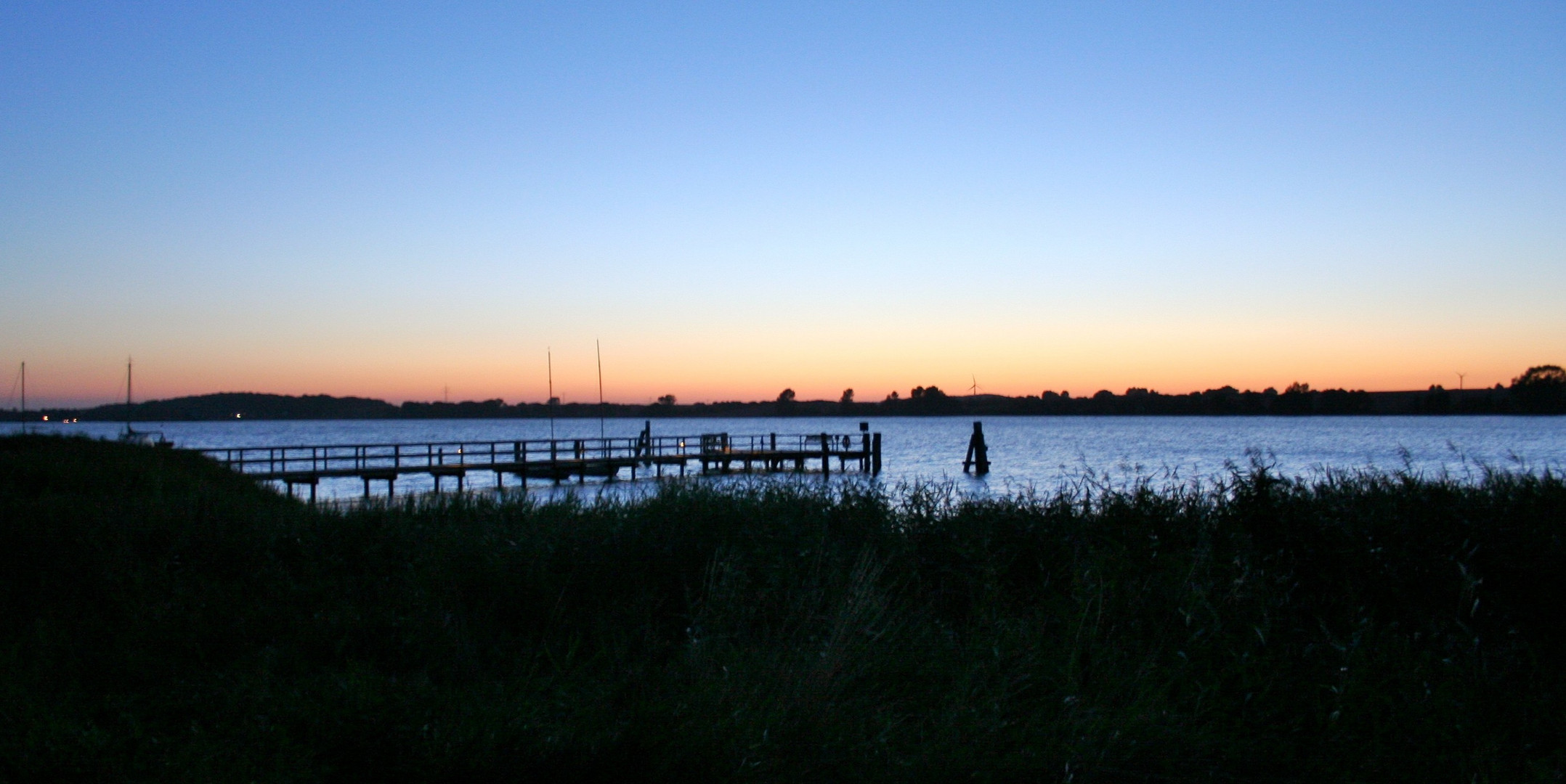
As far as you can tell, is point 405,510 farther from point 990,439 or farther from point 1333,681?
point 990,439

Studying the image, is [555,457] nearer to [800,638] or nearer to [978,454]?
[978,454]

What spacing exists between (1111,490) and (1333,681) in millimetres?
5639

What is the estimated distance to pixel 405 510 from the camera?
13172mm

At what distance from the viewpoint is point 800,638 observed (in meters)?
8.09

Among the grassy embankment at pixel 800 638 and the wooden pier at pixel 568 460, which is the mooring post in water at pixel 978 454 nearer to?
the wooden pier at pixel 568 460

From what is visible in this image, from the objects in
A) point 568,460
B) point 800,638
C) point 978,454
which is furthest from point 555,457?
point 800,638

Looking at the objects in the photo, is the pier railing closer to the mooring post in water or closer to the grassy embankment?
the mooring post in water

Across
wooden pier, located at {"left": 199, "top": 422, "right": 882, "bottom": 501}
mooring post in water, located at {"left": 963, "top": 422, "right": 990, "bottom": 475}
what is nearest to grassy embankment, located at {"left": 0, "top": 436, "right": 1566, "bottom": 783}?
wooden pier, located at {"left": 199, "top": 422, "right": 882, "bottom": 501}

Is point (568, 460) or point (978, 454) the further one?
point (978, 454)

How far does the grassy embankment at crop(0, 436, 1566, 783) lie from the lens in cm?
590

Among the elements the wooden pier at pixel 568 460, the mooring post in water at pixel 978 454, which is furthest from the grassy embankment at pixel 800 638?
the mooring post in water at pixel 978 454

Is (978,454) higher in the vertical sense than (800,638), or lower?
lower

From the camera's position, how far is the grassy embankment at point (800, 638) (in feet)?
19.4

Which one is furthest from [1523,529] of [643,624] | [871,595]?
[643,624]
